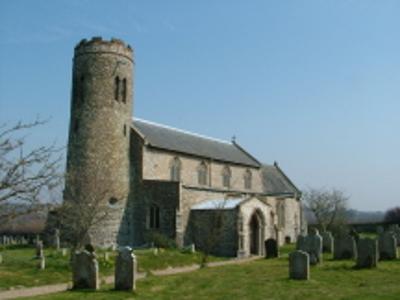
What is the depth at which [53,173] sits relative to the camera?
8953mm

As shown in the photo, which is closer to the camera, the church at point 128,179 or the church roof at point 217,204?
the church at point 128,179

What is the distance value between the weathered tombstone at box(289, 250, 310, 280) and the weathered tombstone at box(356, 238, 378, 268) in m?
4.10

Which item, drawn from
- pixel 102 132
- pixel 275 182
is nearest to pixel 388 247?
pixel 102 132

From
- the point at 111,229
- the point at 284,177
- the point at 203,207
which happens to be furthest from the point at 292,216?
the point at 111,229

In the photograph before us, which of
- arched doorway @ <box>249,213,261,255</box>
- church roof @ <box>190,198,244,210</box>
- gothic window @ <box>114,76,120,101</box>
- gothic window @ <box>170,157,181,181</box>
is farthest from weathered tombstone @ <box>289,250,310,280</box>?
gothic window @ <box>114,76,120,101</box>

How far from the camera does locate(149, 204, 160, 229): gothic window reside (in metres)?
32.9

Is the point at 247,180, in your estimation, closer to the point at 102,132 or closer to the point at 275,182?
the point at 275,182

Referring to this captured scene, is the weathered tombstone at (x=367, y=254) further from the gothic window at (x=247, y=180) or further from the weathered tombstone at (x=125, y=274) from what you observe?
the gothic window at (x=247, y=180)

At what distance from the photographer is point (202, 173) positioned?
3975 cm

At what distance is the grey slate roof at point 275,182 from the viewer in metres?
49.1

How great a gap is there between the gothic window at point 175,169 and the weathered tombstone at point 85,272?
806 inches

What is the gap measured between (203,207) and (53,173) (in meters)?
25.6

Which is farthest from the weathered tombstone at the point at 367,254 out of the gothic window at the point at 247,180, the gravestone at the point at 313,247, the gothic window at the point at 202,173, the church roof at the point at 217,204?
the gothic window at the point at 247,180

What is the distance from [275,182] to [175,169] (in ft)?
56.7
